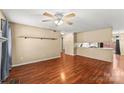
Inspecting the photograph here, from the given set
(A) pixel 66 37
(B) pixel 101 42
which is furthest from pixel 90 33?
(A) pixel 66 37

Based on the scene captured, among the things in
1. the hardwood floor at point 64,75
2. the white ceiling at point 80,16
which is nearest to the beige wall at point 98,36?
the white ceiling at point 80,16

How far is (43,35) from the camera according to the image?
183 inches

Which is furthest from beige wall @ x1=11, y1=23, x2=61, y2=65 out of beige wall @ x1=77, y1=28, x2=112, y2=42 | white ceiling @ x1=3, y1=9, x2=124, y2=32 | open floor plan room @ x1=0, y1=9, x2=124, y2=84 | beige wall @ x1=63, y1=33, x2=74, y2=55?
beige wall @ x1=77, y1=28, x2=112, y2=42

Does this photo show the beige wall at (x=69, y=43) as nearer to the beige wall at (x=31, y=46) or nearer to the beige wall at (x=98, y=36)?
the beige wall at (x=98, y=36)

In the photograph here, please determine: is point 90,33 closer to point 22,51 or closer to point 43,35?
point 43,35

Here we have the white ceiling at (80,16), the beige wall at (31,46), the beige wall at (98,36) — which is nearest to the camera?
the white ceiling at (80,16)

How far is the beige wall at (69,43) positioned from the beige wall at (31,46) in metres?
1.46

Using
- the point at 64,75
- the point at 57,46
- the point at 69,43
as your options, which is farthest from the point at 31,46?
the point at 69,43

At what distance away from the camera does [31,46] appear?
4160 millimetres

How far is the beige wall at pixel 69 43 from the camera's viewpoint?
6516 millimetres

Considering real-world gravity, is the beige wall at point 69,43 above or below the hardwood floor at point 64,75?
above

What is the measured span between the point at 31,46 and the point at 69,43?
3.23m
